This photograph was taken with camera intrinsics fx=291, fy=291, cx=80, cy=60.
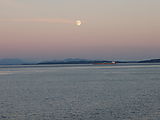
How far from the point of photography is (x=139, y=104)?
2800 centimetres

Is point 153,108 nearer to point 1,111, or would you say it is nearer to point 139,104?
point 139,104

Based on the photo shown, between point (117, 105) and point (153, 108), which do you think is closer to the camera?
point (153, 108)

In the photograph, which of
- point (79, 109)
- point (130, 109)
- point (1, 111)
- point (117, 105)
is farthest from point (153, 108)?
point (1, 111)

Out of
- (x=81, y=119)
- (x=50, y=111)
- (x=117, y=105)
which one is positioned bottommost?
(x=81, y=119)

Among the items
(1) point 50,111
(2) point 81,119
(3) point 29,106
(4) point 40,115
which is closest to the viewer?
(2) point 81,119

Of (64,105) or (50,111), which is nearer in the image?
(50,111)

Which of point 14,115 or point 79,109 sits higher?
point 79,109

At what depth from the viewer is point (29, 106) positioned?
27.7 meters

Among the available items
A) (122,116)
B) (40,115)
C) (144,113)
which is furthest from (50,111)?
(144,113)

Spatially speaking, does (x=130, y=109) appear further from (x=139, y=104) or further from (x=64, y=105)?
(x=64, y=105)

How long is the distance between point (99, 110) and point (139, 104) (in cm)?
499

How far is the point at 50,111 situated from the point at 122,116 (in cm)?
632

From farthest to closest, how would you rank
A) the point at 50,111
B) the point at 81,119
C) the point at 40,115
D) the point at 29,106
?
1. the point at 29,106
2. the point at 50,111
3. the point at 40,115
4. the point at 81,119

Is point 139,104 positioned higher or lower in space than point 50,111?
higher
